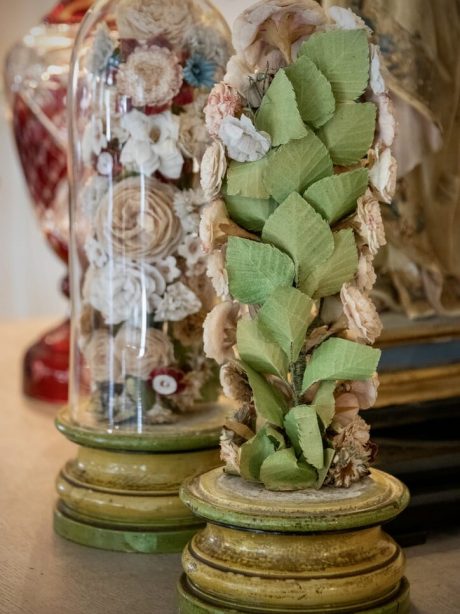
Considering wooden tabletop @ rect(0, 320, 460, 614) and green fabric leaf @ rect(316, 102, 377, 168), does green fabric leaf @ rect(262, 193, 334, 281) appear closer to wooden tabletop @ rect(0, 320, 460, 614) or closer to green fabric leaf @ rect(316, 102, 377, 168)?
green fabric leaf @ rect(316, 102, 377, 168)

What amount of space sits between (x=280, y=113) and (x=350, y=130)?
1.3 inches

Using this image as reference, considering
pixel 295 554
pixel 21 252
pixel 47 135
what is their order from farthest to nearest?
1. pixel 21 252
2. pixel 47 135
3. pixel 295 554

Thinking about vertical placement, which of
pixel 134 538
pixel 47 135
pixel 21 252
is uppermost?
pixel 47 135

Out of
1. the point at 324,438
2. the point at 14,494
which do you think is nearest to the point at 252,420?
the point at 324,438

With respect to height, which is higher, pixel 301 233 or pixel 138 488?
pixel 301 233

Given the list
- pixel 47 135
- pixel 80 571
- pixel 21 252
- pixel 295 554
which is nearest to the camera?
pixel 295 554

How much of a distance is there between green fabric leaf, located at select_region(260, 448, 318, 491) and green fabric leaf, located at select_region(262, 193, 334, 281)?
83 millimetres

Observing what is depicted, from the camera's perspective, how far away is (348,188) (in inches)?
19.7

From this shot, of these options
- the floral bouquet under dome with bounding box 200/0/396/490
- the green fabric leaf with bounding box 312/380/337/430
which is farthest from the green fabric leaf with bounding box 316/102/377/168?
the green fabric leaf with bounding box 312/380/337/430

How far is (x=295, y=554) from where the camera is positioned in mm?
487

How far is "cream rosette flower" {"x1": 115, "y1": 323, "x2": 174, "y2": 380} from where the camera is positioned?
2.25ft

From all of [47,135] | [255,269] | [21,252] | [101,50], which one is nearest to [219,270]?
[255,269]

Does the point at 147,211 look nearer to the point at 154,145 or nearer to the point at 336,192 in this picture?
the point at 154,145

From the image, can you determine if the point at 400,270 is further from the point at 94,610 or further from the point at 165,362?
the point at 94,610
